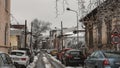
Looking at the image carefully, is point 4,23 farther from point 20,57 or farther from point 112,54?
point 112,54

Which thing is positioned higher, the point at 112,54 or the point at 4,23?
the point at 4,23

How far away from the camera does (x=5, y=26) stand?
38812mm

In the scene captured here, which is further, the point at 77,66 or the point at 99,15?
Answer: the point at 77,66

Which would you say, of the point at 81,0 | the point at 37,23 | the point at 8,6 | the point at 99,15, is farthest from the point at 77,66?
the point at 37,23

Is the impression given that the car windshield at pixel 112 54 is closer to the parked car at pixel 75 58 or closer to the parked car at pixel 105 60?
the parked car at pixel 105 60

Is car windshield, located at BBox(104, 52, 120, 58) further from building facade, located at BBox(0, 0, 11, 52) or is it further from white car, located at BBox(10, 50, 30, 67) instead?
building facade, located at BBox(0, 0, 11, 52)

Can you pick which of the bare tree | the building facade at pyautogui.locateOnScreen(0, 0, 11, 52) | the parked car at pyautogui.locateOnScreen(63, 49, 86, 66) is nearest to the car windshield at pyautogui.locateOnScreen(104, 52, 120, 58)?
the parked car at pyautogui.locateOnScreen(63, 49, 86, 66)

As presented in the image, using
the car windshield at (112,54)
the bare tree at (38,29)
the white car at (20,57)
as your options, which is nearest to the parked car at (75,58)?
the white car at (20,57)

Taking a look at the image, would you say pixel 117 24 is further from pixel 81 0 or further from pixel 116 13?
pixel 81 0

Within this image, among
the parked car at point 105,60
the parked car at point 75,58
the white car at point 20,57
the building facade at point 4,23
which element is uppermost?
the building facade at point 4,23

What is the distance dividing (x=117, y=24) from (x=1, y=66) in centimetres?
1057

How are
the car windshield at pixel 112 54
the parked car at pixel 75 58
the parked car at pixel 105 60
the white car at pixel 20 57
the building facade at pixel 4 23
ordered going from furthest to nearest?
the building facade at pixel 4 23, the parked car at pixel 75 58, the white car at pixel 20 57, the car windshield at pixel 112 54, the parked car at pixel 105 60

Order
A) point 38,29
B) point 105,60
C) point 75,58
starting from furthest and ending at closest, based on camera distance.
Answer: point 38,29 → point 75,58 → point 105,60

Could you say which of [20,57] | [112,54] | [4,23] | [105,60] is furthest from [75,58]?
[105,60]
